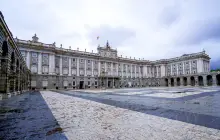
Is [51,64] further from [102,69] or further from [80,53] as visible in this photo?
[102,69]

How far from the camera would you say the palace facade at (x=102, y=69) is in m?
39.8

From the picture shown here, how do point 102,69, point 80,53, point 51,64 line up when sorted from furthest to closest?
point 102,69 < point 80,53 < point 51,64

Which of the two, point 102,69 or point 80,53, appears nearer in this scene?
point 80,53

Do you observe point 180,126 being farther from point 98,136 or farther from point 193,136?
point 98,136

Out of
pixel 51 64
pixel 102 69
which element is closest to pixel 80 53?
pixel 102 69

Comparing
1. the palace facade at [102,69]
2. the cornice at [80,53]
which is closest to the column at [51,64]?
the palace facade at [102,69]

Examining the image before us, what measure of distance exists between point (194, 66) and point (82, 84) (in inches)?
2099

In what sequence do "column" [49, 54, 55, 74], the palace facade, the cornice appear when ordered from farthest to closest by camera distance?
"column" [49, 54, 55, 74] → the palace facade → the cornice

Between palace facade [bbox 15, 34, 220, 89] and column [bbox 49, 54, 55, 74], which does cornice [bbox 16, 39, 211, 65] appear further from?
column [bbox 49, 54, 55, 74]

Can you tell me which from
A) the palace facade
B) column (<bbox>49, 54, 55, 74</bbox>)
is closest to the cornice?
the palace facade

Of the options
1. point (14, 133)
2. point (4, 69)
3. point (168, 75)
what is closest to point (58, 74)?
point (4, 69)

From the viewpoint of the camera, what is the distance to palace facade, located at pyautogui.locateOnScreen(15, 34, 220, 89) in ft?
130

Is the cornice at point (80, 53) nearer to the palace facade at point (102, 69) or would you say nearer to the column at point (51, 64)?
the palace facade at point (102, 69)

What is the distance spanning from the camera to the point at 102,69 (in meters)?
56.0
